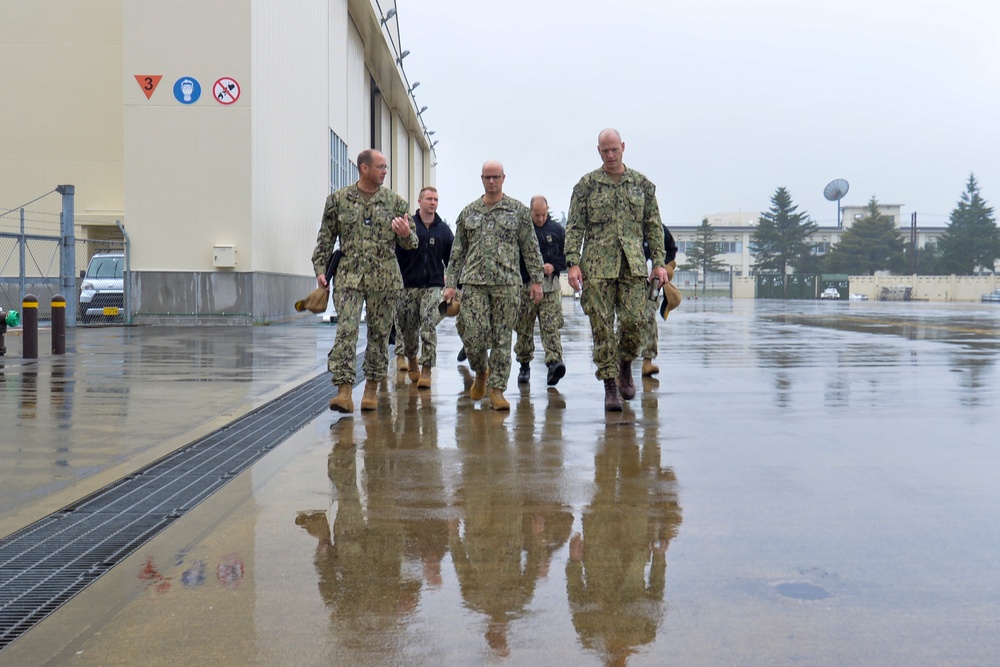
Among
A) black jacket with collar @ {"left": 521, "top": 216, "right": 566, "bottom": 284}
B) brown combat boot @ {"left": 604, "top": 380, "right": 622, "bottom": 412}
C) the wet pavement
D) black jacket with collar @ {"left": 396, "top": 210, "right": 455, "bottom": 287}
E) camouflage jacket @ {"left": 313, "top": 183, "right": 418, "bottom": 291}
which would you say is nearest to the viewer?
the wet pavement

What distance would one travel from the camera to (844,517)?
16.1 ft

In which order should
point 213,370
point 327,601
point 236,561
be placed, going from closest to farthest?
1. point 327,601
2. point 236,561
3. point 213,370

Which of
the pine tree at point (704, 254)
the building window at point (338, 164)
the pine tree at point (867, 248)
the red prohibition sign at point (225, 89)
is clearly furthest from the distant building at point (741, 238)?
the red prohibition sign at point (225, 89)

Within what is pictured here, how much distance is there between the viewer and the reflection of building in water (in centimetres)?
369

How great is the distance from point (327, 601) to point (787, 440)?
13.8ft

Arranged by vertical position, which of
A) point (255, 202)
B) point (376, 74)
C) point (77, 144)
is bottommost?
point (255, 202)

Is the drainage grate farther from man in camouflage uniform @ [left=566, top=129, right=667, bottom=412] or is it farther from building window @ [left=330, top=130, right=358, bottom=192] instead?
building window @ [left=330, top=130, right=358, bottom=192]

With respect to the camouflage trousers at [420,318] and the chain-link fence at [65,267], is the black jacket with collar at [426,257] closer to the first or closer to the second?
the camouflage trousers at [420,318]

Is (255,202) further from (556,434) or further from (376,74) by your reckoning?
(376,74)

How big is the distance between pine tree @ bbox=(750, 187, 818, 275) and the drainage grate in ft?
333

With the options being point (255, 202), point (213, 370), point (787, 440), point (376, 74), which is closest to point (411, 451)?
point (787, 440)

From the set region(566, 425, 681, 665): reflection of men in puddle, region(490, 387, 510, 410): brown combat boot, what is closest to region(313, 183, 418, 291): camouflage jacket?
region(490, 387, 510, 410): brown combat boot

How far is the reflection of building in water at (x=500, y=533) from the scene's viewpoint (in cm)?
369

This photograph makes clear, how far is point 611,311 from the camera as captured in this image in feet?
28.6
